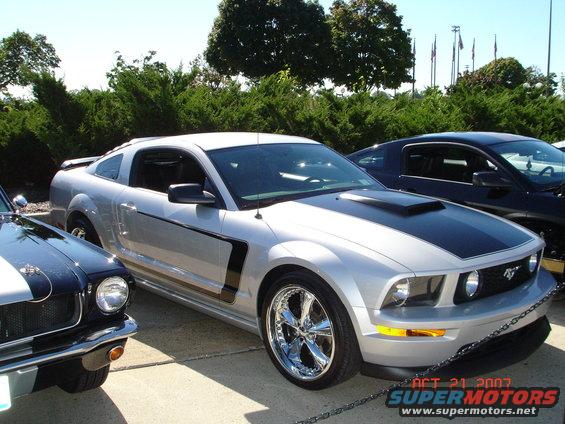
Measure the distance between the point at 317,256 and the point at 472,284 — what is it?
0.86 m

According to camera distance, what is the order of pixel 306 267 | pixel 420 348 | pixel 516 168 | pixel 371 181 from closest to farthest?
pixel 420 348
pixel 306 267
pixel 371 181
pixel 516 168

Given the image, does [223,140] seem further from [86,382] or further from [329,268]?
[86,382]

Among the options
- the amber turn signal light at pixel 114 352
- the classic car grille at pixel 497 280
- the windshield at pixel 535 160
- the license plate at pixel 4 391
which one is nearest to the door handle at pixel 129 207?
the amber turn signal light at pixel 114 352

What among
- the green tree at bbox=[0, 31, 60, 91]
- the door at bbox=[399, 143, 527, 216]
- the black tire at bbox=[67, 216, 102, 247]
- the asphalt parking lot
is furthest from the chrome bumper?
the green tree at bbox=[0, 31, 60, 91]

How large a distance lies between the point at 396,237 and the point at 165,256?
1.87 metres

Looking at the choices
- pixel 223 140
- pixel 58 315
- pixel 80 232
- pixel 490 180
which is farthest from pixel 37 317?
pixel 490 180

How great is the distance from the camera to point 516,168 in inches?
210

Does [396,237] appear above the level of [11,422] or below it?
above

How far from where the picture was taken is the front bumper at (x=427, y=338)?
2.96 metres

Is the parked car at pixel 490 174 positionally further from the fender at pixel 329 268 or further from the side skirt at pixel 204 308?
the side skirt at pixel 204 308

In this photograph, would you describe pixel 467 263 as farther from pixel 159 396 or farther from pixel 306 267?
pixel 159 396

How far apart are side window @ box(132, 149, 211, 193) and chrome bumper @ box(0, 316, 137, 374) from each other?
1797mm

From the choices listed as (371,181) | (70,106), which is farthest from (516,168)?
(70,106)

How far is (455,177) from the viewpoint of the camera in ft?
18.8
